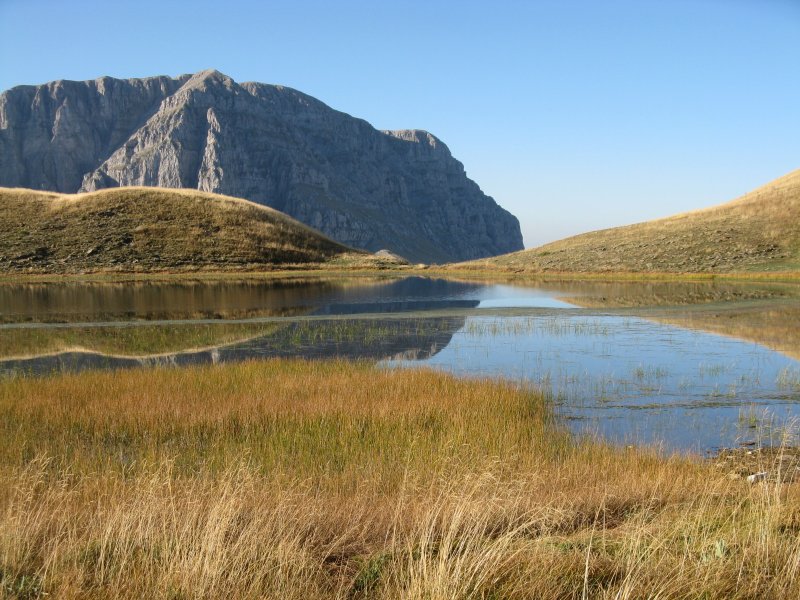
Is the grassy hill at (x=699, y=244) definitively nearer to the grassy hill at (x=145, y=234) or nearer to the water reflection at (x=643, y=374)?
the grassy hill at (x=145, y=234)

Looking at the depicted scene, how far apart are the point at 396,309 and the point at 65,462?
105 ft

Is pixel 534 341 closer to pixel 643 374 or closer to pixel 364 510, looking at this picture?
pixel 643 374

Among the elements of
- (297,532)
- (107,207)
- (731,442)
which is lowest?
(731,442)

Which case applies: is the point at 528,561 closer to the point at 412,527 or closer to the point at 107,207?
the point at 412,527

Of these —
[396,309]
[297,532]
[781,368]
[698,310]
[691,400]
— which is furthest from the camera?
[396,309]

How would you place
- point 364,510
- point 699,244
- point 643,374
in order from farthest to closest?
point 699,244, point 643,374, point 364,510

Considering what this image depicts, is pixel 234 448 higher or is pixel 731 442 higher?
pixel 234 448

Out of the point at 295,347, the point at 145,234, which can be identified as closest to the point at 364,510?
the point at 295,347

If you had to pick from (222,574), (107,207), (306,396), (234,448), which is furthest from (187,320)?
(107,207)

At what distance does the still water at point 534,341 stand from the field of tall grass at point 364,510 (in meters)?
3.49

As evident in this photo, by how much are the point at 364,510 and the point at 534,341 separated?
823 inches

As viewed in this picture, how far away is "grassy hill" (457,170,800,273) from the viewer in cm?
7256

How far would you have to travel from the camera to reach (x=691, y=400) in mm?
16469

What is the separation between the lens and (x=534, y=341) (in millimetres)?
27703
